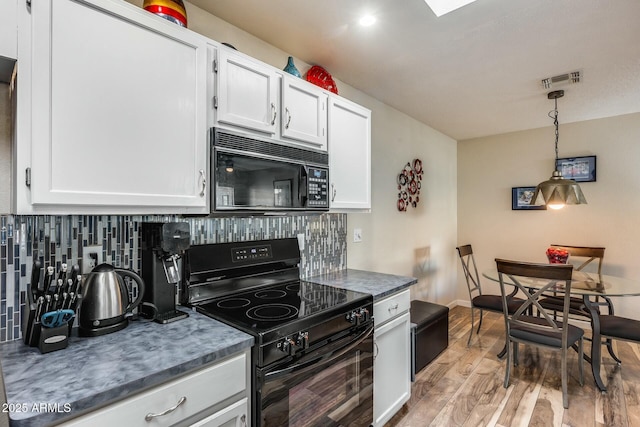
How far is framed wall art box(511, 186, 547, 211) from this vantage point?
4.01 meters

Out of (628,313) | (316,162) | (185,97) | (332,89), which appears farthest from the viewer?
(628,313)

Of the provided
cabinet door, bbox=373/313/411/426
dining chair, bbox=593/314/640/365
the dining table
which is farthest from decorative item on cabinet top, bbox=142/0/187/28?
dining chair, bbox=593/314/640/365

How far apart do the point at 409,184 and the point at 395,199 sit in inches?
13.4

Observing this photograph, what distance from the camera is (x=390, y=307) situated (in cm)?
192

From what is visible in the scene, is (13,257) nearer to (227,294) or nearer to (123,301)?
(123,301)

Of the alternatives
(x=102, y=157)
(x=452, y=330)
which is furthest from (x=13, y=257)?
(x=452, y=330)

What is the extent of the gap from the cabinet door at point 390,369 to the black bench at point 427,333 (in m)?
0.43

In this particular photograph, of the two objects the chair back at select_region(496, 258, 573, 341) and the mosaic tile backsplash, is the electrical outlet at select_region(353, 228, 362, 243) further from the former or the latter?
the chair back at select_region(496, 258, 573, 341)

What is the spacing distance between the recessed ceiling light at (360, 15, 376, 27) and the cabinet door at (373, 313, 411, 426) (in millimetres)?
1697

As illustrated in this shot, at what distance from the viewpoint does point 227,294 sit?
65.2 inches

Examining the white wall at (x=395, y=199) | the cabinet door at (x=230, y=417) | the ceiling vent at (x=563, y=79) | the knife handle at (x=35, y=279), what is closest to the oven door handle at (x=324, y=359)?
the cabinet door at (x=230, y=417)

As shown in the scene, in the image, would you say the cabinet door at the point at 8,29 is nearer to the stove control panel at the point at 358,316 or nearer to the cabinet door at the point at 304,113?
the cabinet door at the point at 304,113

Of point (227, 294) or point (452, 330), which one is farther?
point (452, 330)

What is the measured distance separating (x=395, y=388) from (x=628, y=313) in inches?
125
